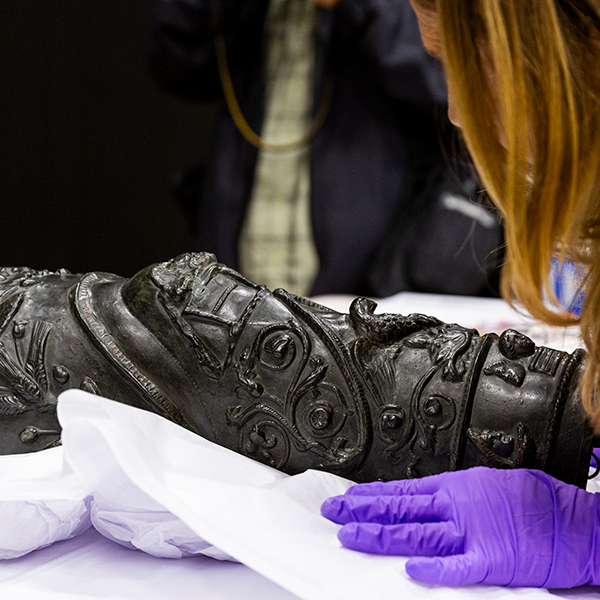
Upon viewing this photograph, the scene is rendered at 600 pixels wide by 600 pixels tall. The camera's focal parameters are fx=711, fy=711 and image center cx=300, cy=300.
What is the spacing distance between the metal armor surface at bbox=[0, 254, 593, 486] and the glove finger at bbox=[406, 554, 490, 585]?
0.14 meters

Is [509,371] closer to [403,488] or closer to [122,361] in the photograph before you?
[403,488]


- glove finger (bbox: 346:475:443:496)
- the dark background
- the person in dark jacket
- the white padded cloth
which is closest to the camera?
the white padded cloth

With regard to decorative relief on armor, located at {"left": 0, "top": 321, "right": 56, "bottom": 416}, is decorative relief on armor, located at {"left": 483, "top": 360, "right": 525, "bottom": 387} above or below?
above

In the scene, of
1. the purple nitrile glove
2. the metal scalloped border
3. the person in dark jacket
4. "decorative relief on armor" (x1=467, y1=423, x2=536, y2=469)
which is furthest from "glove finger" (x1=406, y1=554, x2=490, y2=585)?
the person in dark jacket

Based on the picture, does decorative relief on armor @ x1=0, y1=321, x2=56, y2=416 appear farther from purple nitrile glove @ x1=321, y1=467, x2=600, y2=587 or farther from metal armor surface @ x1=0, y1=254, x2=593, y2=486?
purple nitrile glove @ x1=321, y1=467, x2=600, y2=587

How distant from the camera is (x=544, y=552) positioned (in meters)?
0.66

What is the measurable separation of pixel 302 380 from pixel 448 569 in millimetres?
244

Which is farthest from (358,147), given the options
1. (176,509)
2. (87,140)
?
(176,509)

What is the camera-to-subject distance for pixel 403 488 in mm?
723

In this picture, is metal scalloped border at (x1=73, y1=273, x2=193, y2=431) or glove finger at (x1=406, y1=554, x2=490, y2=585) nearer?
glove finger at (x1=406, y1=554, x2=490, y2=585)

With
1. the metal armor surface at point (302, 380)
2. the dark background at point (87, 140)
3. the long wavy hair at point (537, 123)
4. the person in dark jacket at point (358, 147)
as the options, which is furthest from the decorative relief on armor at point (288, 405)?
the dark background at point (87, 140)

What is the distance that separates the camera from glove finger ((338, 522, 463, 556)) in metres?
0.65

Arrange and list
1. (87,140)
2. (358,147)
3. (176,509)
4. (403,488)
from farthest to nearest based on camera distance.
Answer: (87,140), (358,147), (403,488), (176,509)

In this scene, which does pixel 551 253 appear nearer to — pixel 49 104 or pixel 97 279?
pixel 97 279
